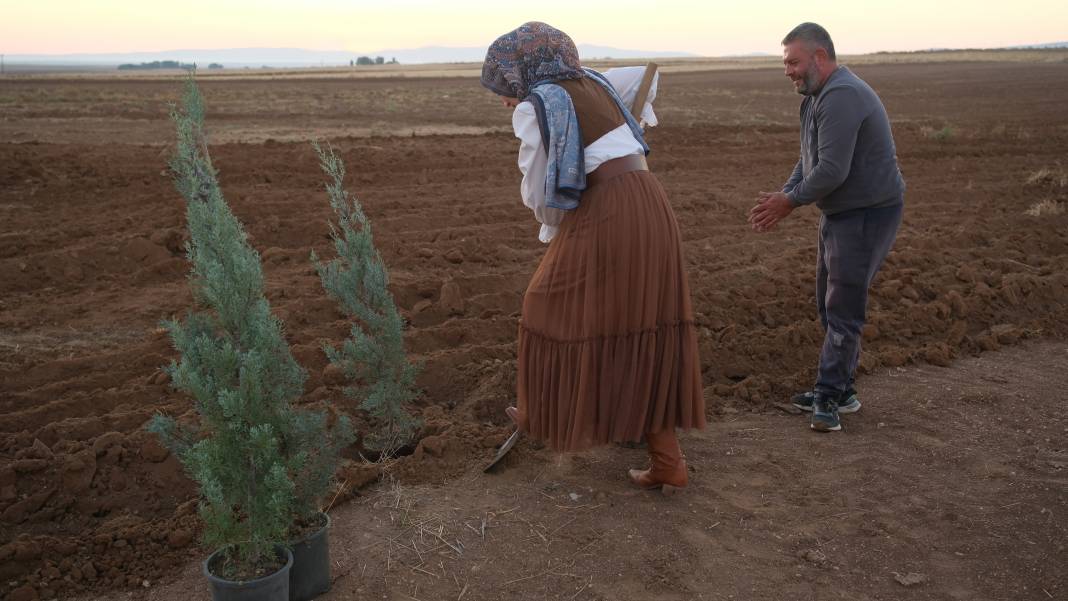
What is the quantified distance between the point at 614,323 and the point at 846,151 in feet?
4.87

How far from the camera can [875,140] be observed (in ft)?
14.0

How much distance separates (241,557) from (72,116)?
20700 mm

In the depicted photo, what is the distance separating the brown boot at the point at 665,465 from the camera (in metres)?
3.79

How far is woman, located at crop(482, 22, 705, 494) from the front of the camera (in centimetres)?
350

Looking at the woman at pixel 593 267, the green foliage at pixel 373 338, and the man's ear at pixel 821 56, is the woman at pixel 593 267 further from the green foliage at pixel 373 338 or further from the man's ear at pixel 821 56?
the man's ear at pixel 821 56

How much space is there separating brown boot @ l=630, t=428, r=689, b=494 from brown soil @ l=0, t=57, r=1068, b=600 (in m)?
0.09

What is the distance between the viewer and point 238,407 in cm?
279

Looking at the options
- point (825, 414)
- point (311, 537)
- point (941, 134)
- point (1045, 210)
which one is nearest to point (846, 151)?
point (825, 414)

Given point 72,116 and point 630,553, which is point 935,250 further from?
point 72,116

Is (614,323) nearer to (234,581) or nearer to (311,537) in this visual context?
(311,537)

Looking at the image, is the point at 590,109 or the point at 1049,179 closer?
the point at 590,109

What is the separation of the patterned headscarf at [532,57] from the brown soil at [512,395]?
177 centimetres

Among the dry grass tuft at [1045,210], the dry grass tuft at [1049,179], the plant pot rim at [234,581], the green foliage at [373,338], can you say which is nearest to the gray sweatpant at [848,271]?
the green foliage at [373,338]

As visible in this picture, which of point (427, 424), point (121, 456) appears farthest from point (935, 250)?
point (121, 456)
